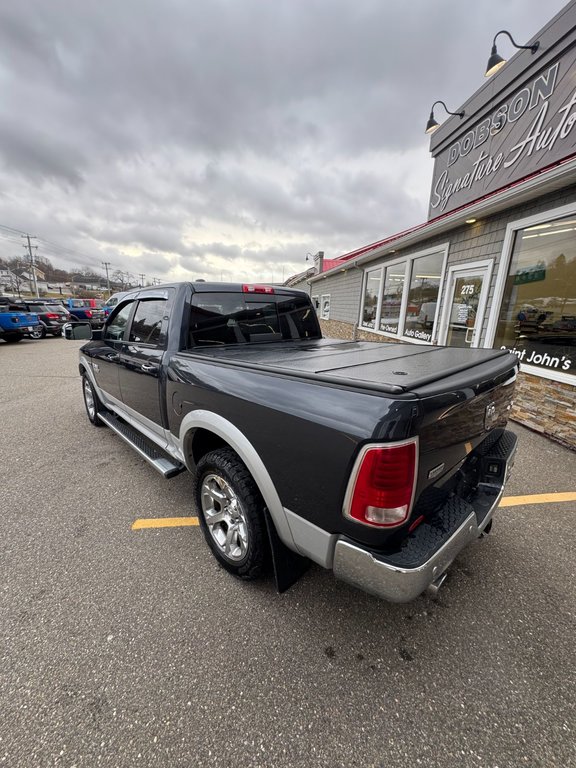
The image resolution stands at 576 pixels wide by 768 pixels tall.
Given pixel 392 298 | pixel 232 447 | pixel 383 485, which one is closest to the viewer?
pixel 383 485

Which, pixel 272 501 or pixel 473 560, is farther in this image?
pixel 473 560

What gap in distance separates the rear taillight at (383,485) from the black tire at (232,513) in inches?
29.2

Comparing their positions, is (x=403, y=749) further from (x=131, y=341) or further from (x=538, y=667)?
(x=131, y=341)

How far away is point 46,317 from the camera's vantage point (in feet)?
55.7

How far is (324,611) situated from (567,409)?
4410 millimetres

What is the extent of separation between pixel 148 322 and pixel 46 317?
1792cm

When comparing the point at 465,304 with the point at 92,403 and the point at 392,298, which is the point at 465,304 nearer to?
the point at 392,298

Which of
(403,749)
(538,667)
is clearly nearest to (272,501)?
(403,749)

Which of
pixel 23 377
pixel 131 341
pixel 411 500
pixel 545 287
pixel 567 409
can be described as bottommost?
pixel 23 377

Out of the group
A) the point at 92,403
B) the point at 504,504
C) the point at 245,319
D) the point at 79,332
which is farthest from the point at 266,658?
the point at 92,403

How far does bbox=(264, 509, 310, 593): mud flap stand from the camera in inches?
73.5

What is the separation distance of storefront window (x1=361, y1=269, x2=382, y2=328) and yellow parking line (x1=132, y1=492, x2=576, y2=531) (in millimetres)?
8031

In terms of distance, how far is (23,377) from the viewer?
8227 mm
